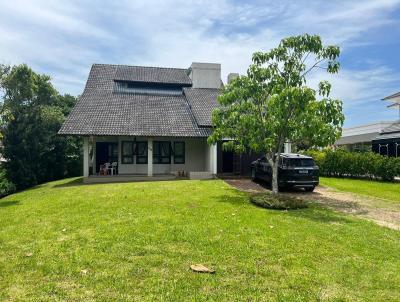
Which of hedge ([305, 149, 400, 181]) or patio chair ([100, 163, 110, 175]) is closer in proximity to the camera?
hedge ([305, 149, 400, 181])

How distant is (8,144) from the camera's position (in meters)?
24.7

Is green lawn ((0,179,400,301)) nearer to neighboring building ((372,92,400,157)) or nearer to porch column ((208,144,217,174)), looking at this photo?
porch column ((208,144,217,174))

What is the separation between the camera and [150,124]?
22.5 meters

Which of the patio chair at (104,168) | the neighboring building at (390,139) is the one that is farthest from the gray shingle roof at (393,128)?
the patio chair at (104,168)

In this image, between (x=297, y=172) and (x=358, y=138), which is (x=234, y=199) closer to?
(x=297, y=172)

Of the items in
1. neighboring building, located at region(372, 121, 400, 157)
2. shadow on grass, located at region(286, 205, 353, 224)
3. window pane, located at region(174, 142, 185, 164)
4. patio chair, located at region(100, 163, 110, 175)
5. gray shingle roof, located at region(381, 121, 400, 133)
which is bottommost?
shadow on grass, located at region(286, 205, 353, 224)

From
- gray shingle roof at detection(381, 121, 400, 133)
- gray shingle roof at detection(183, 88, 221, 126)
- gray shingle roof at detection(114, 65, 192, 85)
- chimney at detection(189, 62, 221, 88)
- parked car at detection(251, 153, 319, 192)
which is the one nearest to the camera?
parked car at detection(251, 153, 319, 192)

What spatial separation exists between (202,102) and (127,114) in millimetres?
5722

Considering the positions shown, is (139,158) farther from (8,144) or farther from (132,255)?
(132,255)

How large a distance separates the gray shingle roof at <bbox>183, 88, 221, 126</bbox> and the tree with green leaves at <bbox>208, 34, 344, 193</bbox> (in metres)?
9.00

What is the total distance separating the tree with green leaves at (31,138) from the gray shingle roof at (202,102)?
10735mm

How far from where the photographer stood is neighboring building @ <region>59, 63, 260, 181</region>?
21784 mm

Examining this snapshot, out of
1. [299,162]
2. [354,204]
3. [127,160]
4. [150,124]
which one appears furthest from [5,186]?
[354,204]

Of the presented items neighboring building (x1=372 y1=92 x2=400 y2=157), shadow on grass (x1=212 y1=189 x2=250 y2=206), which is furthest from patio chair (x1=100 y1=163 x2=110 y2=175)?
neighboring building (x1=372 y1=92 x2=400 y2=157)
